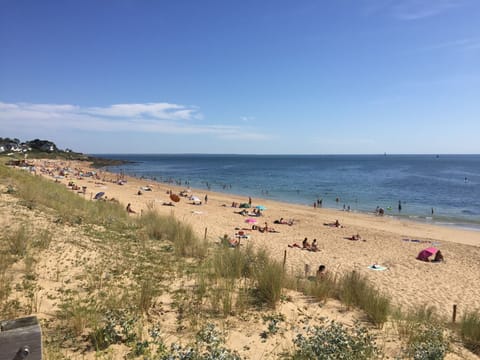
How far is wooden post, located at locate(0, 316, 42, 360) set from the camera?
2.03 meters

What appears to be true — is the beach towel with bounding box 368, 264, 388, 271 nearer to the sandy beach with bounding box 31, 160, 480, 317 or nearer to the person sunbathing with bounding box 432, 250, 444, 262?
the sandy beach with bounding box 31, 160, 480, 317

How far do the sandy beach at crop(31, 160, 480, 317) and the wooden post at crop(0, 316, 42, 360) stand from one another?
7.01m

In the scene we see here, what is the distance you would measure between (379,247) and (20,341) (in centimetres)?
1819

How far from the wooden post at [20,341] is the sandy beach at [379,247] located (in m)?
7.01

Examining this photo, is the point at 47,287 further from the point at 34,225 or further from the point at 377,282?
the point at 377,282

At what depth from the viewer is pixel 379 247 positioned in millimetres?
17578

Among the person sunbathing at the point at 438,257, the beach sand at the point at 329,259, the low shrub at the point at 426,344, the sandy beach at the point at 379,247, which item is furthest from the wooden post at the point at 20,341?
the person sunbathing at the point at 438,257

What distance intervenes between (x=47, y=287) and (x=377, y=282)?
1060cm

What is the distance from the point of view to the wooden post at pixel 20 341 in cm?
203

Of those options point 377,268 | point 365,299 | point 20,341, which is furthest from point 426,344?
point 377,268

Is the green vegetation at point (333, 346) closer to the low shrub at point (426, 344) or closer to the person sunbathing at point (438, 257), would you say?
the low shrub at point (426, 344)

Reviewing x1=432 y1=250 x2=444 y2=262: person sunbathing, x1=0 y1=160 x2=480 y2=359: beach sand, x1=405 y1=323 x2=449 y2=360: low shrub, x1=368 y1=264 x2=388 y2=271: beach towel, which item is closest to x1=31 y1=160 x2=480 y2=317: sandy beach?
x1=0 y1=160 x2=480 y2=359: beach sand

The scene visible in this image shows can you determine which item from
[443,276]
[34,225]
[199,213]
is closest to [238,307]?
[34,225]

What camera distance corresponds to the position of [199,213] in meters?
25.1
